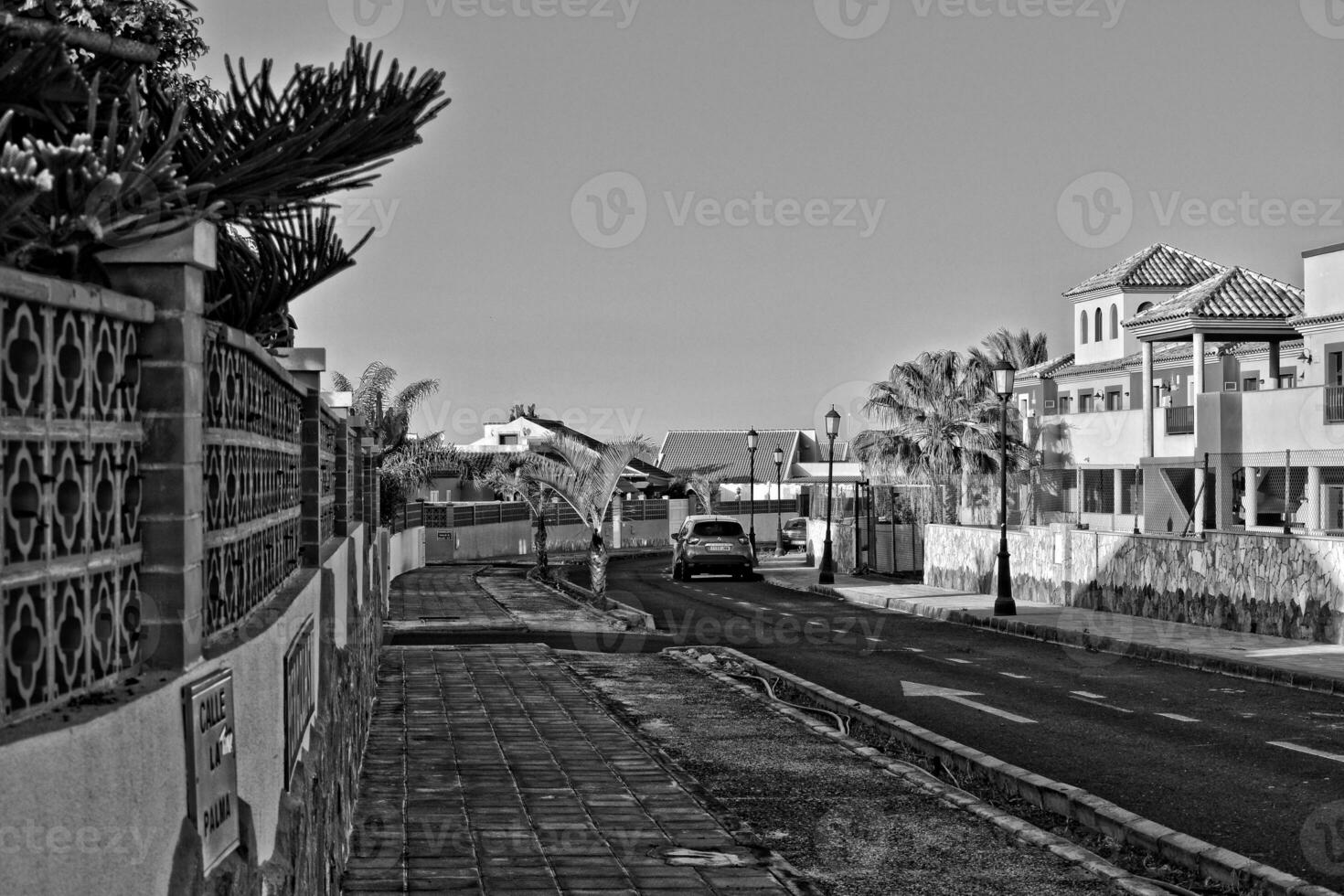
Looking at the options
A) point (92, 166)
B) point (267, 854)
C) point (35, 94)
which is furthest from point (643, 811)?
point (92, 166)

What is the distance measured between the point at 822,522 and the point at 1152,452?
422 inches

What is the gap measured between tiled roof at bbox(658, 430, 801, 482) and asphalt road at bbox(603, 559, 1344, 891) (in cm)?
8377

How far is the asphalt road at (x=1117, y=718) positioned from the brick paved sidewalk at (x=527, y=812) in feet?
10.2

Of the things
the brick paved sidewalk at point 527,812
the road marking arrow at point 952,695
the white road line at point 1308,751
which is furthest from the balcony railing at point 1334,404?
the brick paved sidewalk at point 527,812

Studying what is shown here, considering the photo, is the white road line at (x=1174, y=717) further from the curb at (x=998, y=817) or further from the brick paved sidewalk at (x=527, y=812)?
the brick paved sidewalk at (x=527, y=812)

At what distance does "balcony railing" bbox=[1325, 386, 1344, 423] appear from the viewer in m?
33.1

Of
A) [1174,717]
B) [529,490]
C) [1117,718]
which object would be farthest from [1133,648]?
[529,490]

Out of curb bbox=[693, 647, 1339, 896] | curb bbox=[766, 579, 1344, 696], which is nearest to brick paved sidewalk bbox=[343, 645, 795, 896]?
curb bbox=[693, 647, 1339, 896]

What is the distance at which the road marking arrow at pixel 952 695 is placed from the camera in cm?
1455

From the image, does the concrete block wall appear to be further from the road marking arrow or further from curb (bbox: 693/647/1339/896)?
the road marking arrow

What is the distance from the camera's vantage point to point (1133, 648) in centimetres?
2084

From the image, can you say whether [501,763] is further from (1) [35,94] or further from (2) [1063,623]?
(2) [1063,623]

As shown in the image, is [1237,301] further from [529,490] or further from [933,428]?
[529,490]

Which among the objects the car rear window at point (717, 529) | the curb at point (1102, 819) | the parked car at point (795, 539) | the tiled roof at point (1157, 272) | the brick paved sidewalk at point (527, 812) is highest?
the tiled roof at point (1157, 272)
